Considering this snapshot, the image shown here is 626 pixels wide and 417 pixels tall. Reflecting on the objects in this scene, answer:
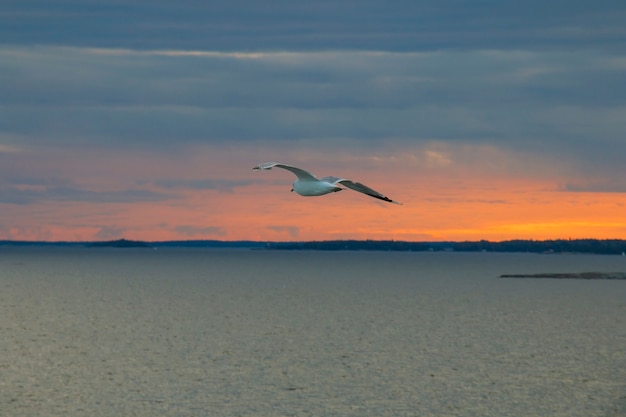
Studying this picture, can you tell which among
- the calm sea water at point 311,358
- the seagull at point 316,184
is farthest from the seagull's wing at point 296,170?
the calm sea water at point 311,358

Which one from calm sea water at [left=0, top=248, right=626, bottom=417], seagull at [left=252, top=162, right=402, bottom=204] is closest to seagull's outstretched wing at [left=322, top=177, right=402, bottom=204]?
seagull at [left=252, top=162, right=402, bottom=204]

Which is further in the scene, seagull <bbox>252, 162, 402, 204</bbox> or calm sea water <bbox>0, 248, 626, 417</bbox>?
calm sea water <bbox>0, 248, 626, 417</bbox>

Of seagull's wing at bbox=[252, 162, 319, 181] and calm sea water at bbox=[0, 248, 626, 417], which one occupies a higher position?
seagull's wing at bbox=[252, 162, 319, 181]

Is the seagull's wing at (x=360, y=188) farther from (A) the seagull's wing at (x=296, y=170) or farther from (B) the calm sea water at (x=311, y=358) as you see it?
(B) the calm sea water at (x=311, y=358)

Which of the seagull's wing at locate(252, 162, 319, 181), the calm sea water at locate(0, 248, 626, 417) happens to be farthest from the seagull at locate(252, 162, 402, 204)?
the calm sea water at locate(0, 248, 626, 417)

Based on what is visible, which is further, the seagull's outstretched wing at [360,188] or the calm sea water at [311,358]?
the calm sea water at [311,358]

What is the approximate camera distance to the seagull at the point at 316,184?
739 inches

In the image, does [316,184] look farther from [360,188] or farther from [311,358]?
[311,358]

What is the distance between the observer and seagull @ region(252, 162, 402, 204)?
61.6 feet

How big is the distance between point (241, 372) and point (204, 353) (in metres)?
11.2

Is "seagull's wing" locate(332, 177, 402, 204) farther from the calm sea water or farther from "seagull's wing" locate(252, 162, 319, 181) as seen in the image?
the calm sea water

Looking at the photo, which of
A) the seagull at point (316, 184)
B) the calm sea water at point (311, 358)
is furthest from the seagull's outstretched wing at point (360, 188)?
the calm sea water at point (311, 358)

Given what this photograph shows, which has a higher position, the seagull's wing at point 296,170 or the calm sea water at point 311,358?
the seagull's wing at point 296,170

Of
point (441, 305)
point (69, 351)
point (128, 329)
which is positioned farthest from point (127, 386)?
point (441, 305)
